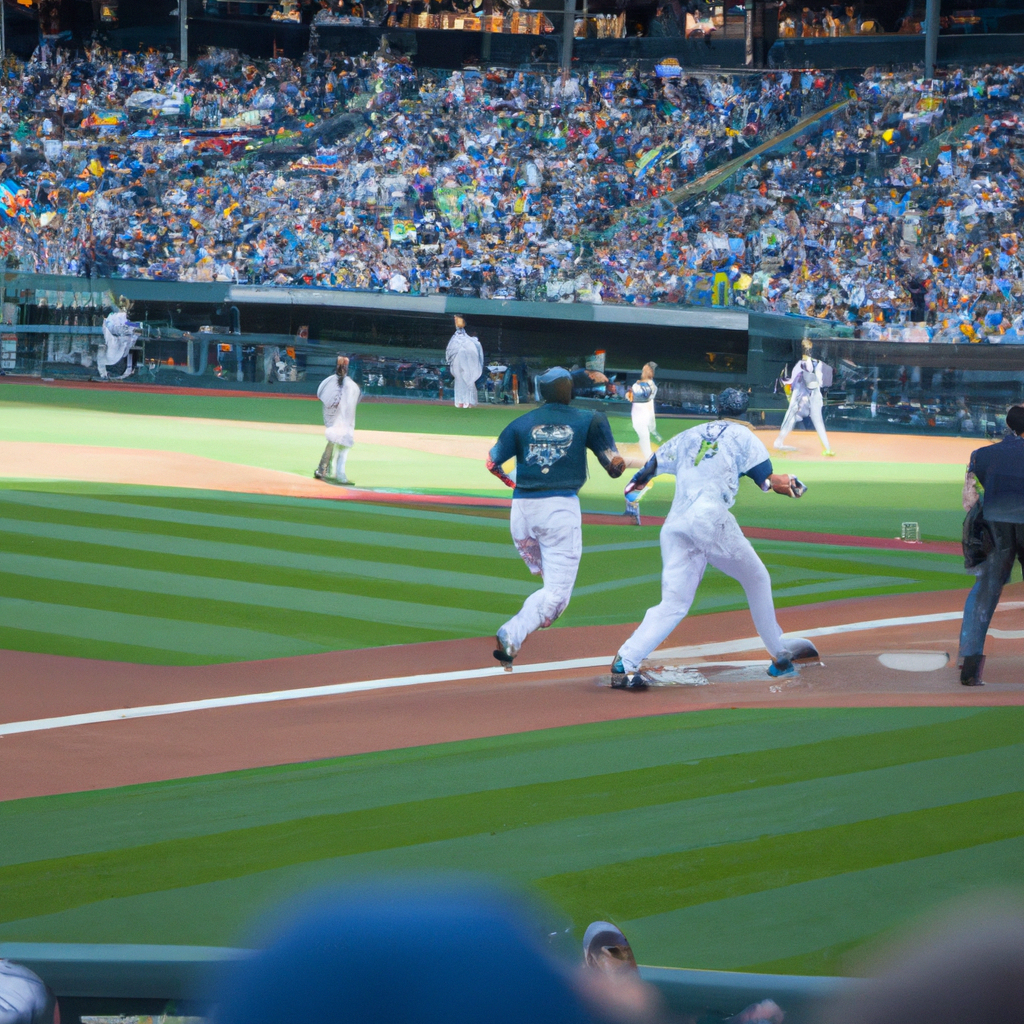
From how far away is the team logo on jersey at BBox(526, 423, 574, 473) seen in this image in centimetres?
866

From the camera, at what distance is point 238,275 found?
3119cm

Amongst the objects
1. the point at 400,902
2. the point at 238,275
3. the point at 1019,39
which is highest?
the point at 1019,39

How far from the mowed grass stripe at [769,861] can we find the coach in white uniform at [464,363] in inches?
885

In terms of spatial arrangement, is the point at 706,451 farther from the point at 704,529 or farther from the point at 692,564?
the point at 692,564

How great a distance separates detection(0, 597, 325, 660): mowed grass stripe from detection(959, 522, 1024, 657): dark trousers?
4722 mm

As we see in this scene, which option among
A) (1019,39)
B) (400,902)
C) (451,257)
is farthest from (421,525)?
(1019,39)

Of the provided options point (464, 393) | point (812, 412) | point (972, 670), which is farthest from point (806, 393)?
point (972, 670)

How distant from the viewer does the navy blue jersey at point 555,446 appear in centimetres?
866

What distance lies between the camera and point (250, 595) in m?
11.5

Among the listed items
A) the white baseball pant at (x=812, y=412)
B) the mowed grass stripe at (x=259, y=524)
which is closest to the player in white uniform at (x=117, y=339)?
the mowed grass stripe at (x=259, y=524)

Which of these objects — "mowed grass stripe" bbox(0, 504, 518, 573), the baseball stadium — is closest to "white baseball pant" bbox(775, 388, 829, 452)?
the baseball stadium

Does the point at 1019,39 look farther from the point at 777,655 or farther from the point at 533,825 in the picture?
the point at 533,825

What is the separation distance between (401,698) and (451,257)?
24.3 metres

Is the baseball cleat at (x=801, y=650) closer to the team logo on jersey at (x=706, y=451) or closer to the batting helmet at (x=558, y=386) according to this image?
the team logo on jersey at (x=706, y=451)
